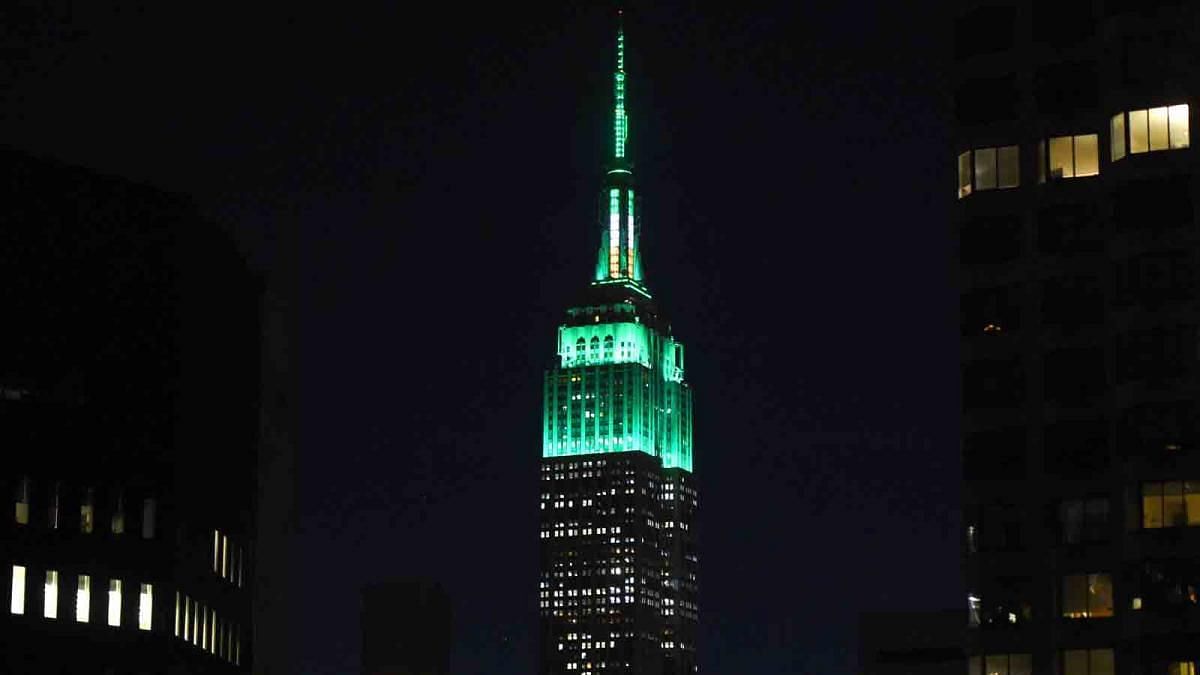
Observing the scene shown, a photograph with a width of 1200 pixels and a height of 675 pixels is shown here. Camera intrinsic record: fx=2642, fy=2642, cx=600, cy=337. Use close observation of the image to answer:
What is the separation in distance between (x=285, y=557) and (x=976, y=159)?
84835 mm

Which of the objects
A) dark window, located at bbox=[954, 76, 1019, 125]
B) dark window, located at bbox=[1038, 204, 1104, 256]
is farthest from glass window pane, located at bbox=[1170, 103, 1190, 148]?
dark window, located at bbox=[954, 76, 1019, 125]

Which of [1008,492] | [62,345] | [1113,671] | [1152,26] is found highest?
[1152,26]

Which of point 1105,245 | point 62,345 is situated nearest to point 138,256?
point 62,345

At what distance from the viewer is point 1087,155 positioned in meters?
126

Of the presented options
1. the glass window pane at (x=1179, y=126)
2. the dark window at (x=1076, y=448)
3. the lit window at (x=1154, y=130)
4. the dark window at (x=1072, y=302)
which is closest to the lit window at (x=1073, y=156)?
the lit window at (x=1154, y=130)

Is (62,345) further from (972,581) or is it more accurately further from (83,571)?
(972,581)

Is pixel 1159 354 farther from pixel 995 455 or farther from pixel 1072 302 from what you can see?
pixel 995 455

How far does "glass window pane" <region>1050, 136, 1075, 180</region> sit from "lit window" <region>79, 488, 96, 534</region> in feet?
180

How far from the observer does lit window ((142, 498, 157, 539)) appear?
488 feet

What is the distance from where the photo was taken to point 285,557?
19838 centimetres

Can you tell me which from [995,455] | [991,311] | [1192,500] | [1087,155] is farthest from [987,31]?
[1192,500]

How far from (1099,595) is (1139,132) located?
2162 centimetres

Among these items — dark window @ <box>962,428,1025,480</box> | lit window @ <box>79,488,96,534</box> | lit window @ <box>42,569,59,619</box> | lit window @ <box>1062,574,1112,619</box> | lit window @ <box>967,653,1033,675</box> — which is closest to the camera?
lit window @ <box>1062,574,1112,619</box>

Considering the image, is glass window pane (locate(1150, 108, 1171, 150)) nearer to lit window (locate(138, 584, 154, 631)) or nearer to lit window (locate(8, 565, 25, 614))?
lit window (locate(138, 584, 154, 631))
